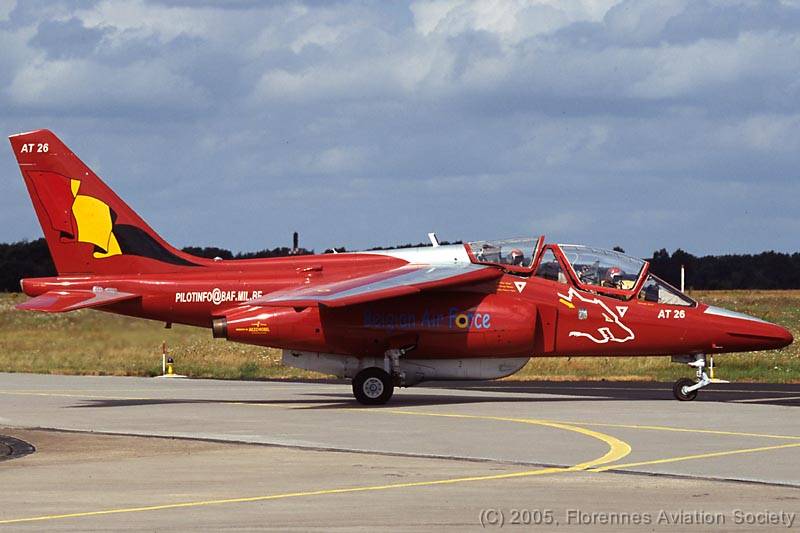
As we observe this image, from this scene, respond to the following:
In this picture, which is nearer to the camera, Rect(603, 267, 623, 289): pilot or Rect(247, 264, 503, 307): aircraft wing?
Rect(247, 264, 503, 307): aircraft wing

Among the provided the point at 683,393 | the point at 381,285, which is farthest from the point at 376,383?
the point at 683,393

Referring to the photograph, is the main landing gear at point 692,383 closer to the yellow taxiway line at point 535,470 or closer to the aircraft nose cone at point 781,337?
the aircraft nose cone at point 781,337

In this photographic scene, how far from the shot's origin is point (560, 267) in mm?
26391

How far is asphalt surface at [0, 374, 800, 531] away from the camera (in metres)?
12.4

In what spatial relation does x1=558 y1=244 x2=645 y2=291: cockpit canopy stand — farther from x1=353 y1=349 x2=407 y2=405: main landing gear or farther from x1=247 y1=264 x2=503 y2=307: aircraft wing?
x1=353 y1=349 x2=407 y2=405: main landing gear

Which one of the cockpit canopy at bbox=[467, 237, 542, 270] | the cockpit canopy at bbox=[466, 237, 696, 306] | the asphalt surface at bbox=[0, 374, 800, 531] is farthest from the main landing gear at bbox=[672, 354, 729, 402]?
the cockpit canopy at bbox=[467, 237, 542, 270]

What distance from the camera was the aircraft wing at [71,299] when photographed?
86.1 ft

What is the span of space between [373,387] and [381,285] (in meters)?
2.34

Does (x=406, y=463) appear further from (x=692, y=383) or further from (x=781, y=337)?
(x=781, y=337)

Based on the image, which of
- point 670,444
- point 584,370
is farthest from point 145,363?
point 670,444

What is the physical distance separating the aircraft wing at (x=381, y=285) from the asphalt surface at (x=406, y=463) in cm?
208

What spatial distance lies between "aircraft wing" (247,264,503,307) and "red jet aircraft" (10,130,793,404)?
0.18 ft

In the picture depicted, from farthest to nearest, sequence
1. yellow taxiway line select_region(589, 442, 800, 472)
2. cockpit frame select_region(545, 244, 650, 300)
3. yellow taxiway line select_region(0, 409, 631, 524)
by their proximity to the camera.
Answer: cockpit frame select_region(545, 244, 650, 300), yellow taxiway line select_region(589, 442, 800, 472), yellow taxiway line select_region(0, 409, 631, 524)

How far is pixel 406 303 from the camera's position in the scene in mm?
26094
